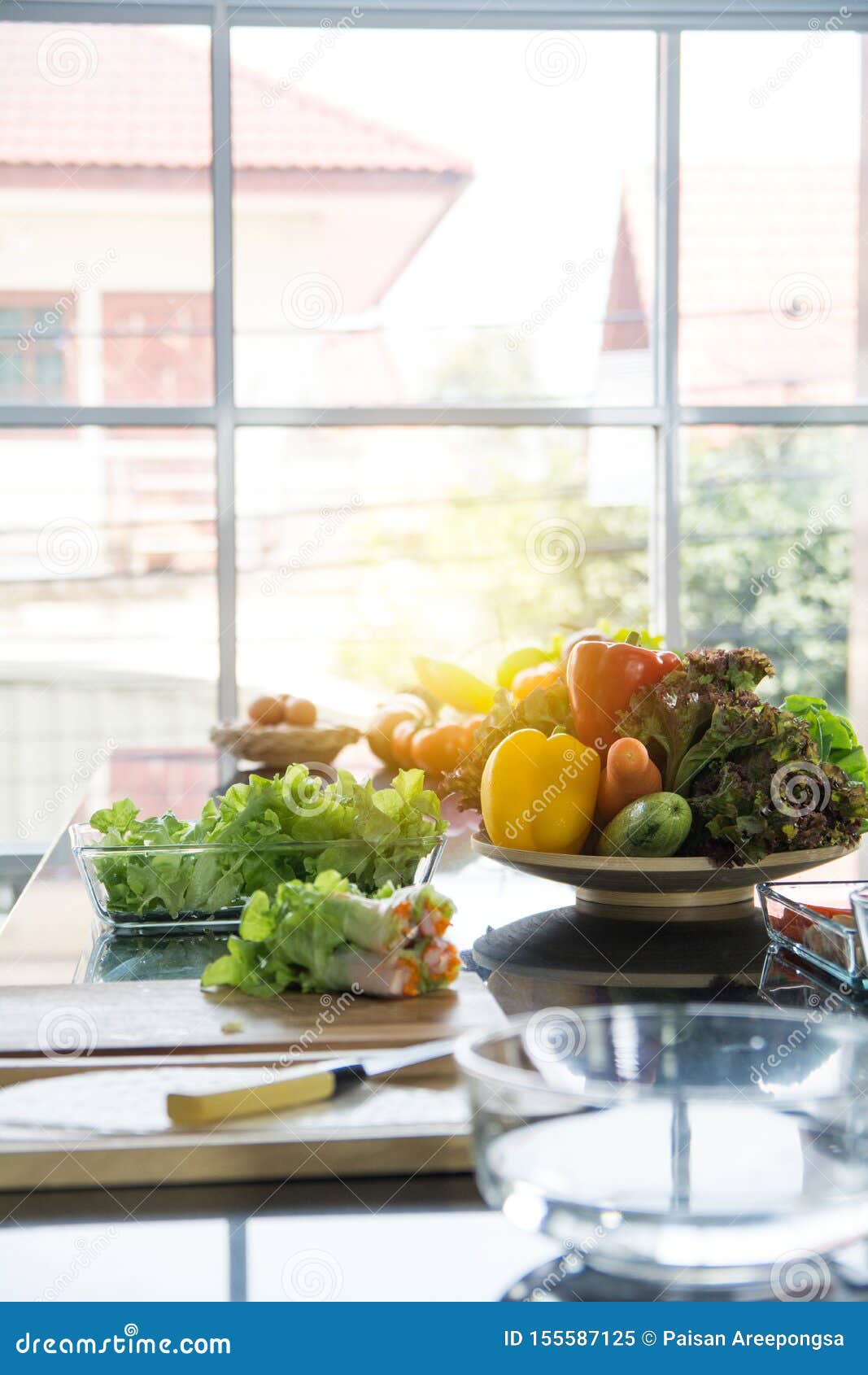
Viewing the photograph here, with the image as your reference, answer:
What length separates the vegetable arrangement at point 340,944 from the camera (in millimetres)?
819

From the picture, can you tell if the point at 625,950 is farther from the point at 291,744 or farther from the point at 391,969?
the point at 291,744

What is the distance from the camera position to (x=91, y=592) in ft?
12.1

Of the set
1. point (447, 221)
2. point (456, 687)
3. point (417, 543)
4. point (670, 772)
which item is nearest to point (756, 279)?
point (447, 221)

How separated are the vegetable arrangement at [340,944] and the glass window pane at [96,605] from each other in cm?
288

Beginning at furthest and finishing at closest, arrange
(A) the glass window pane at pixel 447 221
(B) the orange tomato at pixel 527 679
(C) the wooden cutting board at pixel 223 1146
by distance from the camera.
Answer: (A) the glass window pane at pixel 447 221, (B) the orange tomato at pixel 527 679, (C) the wooden cutting board at pixel 223 1146

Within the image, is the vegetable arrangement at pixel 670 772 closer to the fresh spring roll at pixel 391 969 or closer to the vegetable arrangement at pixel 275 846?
the vegetable arrangement at pixel 275 846

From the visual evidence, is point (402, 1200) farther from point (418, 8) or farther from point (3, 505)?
point (418, 8)

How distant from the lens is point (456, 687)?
218cm

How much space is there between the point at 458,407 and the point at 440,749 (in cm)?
188

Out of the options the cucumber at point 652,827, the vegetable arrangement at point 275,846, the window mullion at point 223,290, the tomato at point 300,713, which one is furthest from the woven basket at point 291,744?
the window mullion at point 223,290

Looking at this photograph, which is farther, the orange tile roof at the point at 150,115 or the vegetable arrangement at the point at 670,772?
the orange tile roof at the point at 150,115

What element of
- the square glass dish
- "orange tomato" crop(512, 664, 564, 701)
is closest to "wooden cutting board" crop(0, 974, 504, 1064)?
Result: the square glass dish

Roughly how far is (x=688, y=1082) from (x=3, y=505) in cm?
332
